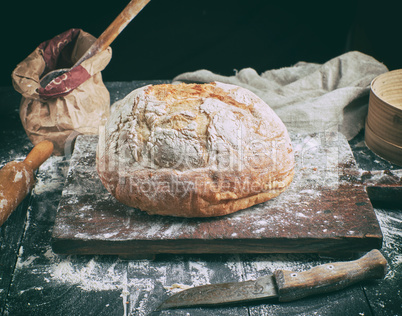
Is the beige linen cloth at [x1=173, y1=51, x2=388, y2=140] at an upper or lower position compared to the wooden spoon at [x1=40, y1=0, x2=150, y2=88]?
lower

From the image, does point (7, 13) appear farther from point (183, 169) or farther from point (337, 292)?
point (337, 292)

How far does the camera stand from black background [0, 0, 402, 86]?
324 centimetres

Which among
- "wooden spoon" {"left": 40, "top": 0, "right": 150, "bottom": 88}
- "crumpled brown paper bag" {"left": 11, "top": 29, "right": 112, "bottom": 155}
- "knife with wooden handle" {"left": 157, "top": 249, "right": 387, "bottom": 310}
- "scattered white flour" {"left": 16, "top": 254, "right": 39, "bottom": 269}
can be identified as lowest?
"knife with wooden handle" {"left": 157, "top": 249, "right": 387, "bottom": 310}

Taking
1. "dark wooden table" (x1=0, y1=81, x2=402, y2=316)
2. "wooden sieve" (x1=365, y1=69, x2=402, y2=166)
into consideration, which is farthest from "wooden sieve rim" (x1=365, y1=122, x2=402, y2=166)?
"dark wooden table" (x1=0, y1=81, x2=402, y2=316)

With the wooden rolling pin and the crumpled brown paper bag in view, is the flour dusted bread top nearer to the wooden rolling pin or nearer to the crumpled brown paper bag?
the wooden rolling pin

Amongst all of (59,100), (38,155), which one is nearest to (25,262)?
(38,155)

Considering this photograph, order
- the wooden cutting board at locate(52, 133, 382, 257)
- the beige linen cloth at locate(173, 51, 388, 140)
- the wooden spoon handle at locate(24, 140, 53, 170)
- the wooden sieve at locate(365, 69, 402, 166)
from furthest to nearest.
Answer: the beige linen cloth at locate(173, 51, 388, 140), the wooden sieve at locate(365, 69, 402, 166), the wooden spoon handle at locate(24, 140, 53, 170), the wooden cutting board at locate(52, 133, 382, 257)

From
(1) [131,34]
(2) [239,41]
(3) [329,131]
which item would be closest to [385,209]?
(3) [329,131]

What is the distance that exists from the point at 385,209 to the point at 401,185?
0.52 feet

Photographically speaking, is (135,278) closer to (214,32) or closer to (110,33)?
(110,33)

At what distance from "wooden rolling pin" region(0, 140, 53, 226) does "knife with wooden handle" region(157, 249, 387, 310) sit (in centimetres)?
90

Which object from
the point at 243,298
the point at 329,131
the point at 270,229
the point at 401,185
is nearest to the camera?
the point at 243,298

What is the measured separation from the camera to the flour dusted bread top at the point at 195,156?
1688 mm

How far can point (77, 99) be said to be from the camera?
247 centimetres
